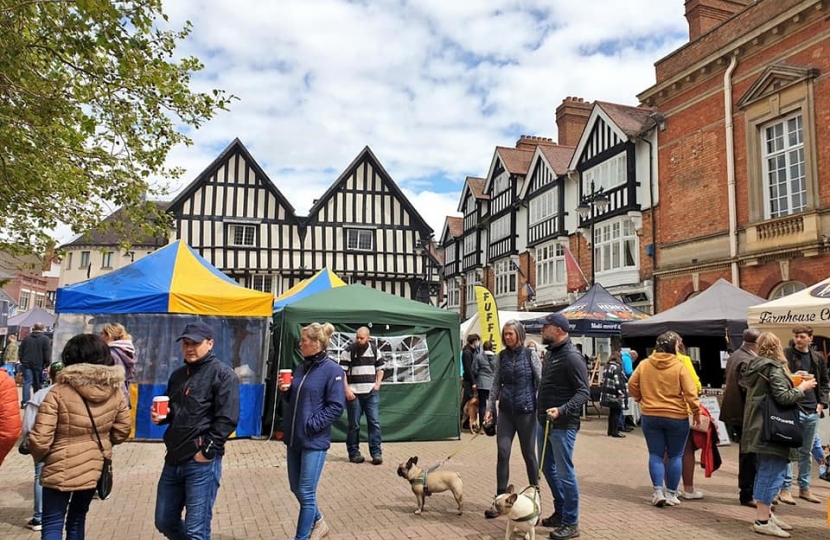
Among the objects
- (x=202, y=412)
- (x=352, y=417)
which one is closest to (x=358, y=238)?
(x=352, y=417)

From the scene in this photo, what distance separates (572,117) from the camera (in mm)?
31734

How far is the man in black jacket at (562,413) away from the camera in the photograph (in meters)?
4.86

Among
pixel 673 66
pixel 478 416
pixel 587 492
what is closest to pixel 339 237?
pixel 673 66

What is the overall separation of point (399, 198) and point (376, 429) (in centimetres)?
2015

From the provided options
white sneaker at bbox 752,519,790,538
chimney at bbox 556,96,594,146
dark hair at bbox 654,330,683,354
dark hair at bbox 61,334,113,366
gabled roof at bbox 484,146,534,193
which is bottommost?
white sneaker at bbox 752,519,790,538

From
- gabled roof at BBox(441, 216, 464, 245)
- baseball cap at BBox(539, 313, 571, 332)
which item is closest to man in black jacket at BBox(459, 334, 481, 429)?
baseball cap at BBox(539, 313, 571, 332)

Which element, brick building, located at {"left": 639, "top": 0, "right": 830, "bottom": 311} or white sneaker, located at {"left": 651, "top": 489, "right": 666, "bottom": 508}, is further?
brick building, located at {"left": 639, "top": 0, "right": 830, "bottom": 311}

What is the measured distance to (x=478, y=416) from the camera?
37.3 ft

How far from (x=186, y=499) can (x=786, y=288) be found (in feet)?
52.5

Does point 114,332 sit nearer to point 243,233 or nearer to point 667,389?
point 667,389

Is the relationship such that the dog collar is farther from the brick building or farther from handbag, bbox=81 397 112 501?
the brick building

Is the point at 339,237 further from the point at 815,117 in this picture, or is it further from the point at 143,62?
the point at 143,62

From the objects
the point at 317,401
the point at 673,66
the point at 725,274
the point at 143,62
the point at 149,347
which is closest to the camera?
the point at 317,401

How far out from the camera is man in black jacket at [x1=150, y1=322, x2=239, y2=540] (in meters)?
3.59
